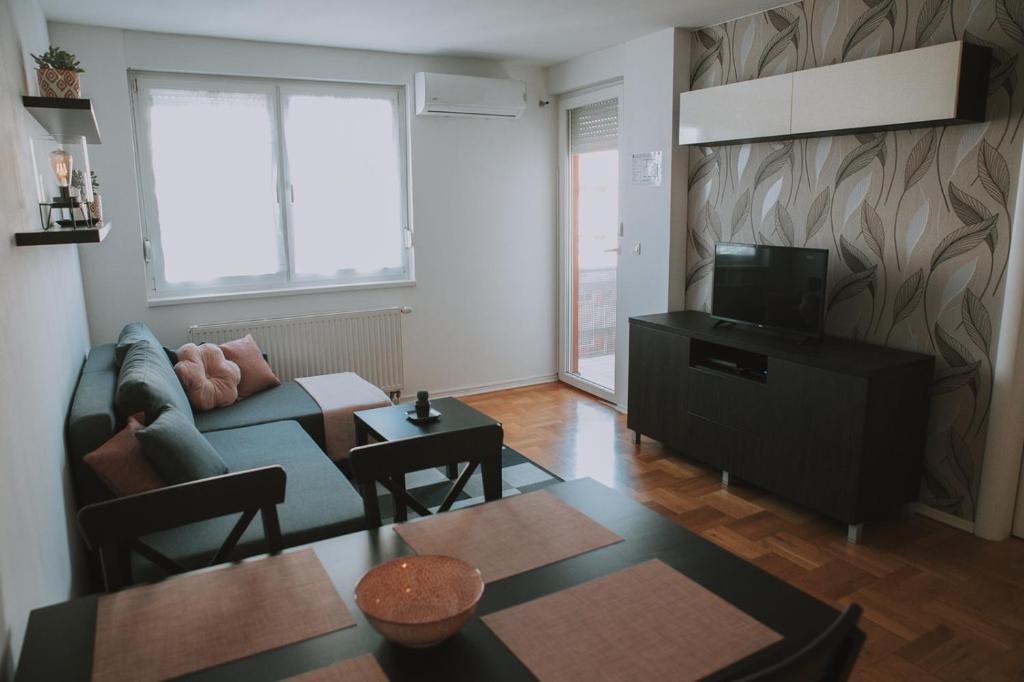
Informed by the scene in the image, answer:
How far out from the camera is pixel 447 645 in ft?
4.24

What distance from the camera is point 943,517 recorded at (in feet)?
11.0

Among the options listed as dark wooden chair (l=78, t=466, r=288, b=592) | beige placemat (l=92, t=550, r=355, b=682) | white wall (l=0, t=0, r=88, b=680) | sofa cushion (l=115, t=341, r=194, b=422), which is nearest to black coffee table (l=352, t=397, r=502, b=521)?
sofa cushion (l=115, t=341, r=194, b=422)

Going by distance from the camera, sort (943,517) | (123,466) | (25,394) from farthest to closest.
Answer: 1. (943,517)
2. (123,466)
3. (25,394)

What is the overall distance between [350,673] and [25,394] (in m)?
1.34

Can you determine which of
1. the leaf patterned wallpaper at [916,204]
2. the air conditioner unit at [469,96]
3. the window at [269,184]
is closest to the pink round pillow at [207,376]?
the window at [269,184]

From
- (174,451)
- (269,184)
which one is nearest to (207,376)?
(269,184)

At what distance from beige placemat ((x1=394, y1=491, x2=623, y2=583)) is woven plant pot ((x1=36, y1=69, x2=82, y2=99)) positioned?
190 cm

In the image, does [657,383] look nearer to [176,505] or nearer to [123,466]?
[123,466]

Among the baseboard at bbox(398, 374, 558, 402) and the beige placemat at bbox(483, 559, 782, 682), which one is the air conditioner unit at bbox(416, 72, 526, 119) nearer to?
the baseboard at bbox(398, 374, 558, 402)

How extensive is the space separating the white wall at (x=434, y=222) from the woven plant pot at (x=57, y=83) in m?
1.99

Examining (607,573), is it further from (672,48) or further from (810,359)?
(672,48)

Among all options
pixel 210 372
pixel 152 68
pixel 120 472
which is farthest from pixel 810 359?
pixel 152 68

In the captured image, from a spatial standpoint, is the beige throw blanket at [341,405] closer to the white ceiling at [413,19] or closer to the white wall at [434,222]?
the white wall at [434,222]

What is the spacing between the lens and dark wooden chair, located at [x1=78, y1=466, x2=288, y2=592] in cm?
161
